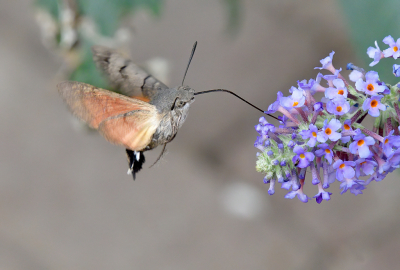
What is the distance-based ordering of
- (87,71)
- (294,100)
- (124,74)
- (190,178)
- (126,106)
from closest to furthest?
(294,100), (126,106), (124,74), (87,71), (190,178)

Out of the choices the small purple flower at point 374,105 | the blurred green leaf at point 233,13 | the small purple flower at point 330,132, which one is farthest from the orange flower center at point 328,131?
the blurred green leaf at point 233,13

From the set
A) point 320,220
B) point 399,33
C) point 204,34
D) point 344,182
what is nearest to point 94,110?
point 344,182

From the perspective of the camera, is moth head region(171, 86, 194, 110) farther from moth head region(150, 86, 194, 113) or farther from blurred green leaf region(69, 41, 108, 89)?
blurred green leaf region(69, 41, 108, 89)

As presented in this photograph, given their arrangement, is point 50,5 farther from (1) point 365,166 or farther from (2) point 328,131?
(1) point 365,166

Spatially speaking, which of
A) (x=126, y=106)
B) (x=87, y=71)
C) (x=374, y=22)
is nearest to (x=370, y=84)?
(x=374, y=22)

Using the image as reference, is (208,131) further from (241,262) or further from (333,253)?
(333,253)

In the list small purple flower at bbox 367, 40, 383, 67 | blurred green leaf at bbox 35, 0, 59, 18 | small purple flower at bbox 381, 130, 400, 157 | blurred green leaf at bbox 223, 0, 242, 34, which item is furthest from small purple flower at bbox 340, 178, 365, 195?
blurred green leaf at bbox 35, 0, 59, 18
